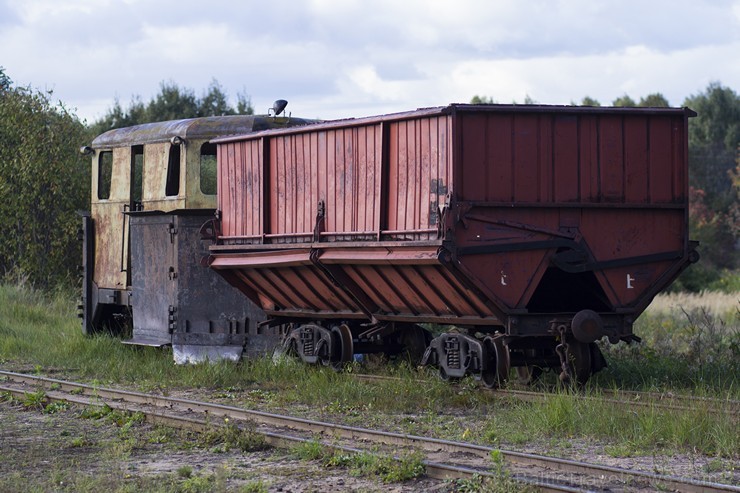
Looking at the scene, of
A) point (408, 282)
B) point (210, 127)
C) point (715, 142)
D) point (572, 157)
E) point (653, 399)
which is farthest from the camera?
point (715, 142)

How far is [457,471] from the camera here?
24.3 feet

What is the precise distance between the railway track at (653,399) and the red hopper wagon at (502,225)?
0.46 m

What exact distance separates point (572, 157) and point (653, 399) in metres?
2.67

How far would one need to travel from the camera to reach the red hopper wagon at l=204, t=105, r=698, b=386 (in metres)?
11.2

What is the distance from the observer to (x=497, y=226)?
11.2 m

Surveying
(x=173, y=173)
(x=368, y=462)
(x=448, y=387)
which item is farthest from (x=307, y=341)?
(x=368, y=462)

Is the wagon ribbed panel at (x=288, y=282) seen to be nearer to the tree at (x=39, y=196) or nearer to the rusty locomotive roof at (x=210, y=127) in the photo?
the rusty locomotive roof at (x=210, y=127)

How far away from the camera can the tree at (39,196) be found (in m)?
24.6

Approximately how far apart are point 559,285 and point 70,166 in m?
15.5

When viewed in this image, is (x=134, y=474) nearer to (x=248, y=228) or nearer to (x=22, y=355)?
(x=248, y=228)

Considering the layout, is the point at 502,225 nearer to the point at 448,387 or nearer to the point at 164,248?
the point at 448,387

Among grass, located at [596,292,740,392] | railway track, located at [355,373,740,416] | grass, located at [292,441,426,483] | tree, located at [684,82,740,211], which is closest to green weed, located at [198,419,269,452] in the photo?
grass, located at [292,441,426,483]

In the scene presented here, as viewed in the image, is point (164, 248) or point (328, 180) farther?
point (164, 248)

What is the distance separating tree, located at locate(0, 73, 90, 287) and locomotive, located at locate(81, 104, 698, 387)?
506 inches
